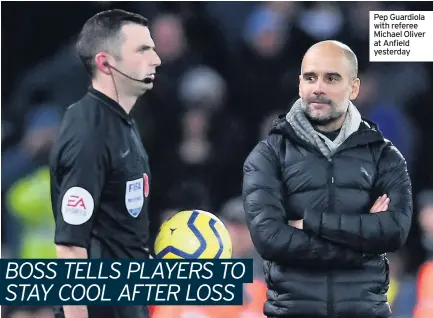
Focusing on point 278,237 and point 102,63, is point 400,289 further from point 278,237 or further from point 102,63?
point 102,63

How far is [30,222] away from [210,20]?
1.57 meters

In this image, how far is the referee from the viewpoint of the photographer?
4.23m

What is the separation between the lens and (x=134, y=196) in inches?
170

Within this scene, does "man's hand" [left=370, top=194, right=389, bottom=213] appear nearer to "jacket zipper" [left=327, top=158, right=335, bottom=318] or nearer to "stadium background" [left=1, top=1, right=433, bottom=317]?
"jacket zipper" [left=327, top=158, right=335, bottom=318]

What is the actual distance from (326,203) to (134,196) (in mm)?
952

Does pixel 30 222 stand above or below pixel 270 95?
below

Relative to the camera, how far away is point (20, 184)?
519 centimetres

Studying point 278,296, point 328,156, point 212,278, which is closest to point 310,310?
point 278,296

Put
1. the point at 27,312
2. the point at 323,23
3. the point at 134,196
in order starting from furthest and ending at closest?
the point at 323,23, the point at 27,312, the point at 134,196

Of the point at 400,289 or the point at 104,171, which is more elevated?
the point at 104,171

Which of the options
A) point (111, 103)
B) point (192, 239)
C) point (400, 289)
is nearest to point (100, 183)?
point (111, 103)

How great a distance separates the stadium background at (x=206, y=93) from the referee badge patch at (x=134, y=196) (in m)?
0.76

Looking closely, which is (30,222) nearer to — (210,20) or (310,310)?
(210,20)

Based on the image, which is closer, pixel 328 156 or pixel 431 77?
pixel 328 156
